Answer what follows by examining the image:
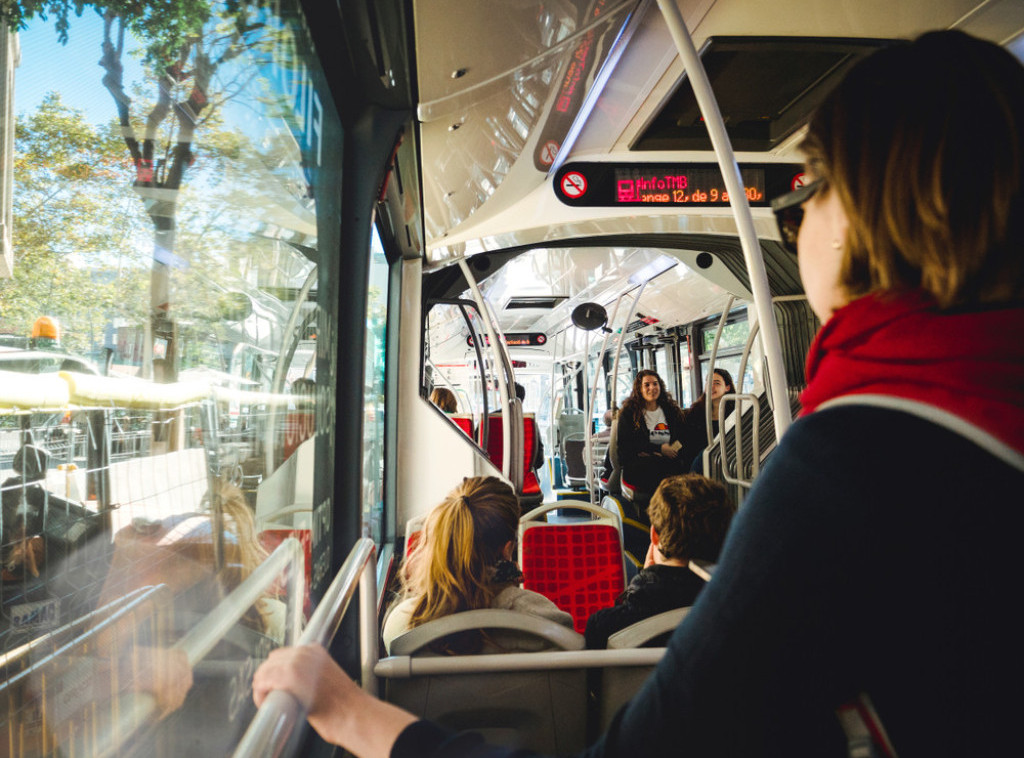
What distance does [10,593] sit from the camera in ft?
1.56

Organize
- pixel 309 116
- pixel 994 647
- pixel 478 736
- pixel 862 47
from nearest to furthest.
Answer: pixel 994 647, pixel 478 736, pixel 309 116, pixel 862 47

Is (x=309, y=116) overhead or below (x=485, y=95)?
below

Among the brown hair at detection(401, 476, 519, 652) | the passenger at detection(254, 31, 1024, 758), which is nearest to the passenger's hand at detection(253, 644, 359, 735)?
the passenger at detection(254, 31, 1024, 758)

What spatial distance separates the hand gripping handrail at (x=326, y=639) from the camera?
0.58m

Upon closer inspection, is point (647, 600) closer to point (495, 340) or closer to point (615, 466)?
point (495, 340)

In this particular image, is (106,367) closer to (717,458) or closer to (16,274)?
(16,274)

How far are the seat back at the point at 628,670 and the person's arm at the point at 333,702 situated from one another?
97cm

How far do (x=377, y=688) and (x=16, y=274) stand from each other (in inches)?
47.1

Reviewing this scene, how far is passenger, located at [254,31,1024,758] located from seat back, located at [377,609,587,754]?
0.97 meters

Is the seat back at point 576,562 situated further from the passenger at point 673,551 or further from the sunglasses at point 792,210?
the sunglasses at point 792,210

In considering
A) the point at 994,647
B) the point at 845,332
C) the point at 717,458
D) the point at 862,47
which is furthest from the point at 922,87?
the point at 717,458

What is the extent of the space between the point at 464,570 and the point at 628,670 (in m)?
0.55

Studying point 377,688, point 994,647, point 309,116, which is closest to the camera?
point 994,647

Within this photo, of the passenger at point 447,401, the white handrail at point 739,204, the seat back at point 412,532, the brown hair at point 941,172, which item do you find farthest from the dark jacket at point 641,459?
the brown hair at point 941,172
